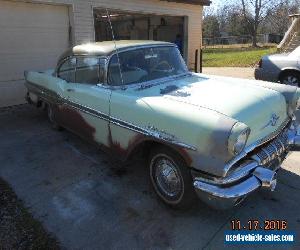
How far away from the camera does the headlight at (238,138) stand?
9.35 feet

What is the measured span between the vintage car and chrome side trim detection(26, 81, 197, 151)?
11mm

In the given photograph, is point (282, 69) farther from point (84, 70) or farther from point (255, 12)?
point (255, 12)

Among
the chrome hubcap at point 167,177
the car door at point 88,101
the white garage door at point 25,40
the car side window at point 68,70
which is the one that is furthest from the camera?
the white garage door at point 25,40

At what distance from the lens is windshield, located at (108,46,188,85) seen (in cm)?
423

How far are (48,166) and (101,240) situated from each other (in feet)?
6.47

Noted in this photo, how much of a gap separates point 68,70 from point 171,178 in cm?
271

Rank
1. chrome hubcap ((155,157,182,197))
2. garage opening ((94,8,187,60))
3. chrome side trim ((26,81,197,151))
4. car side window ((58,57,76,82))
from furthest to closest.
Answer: garage opening ((94,8,187,60))
car side window ((58,57,76,82))
chrome hubcap ((155,157,182,197))
chrome side trim ((26,81,197,151))

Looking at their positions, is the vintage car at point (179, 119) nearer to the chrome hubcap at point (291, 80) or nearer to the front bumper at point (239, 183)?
the front bumper at point (239, 183)

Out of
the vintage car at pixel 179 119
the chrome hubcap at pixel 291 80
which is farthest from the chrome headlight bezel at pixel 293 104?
the chrome hubcap at pixel 291 80

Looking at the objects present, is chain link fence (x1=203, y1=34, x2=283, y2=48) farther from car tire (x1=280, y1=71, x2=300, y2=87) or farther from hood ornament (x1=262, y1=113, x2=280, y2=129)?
hood ornament (x1=262, y1=113, x2=280, y2=129)

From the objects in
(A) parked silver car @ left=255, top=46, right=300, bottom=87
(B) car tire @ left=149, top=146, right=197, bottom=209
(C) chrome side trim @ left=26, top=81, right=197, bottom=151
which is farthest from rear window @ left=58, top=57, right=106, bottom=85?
(A) parked silver car @ left=255, top=46, right=300, bottom=87

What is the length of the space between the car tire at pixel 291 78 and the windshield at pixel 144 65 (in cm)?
482

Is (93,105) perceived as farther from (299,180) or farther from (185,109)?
(299,180)

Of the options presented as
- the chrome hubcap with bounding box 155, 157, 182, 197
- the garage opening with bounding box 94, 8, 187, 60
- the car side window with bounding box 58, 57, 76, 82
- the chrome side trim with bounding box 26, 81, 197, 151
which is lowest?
→ the chrome hubcap with bounding box 155, 157, 182, 197
